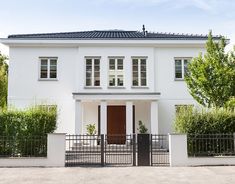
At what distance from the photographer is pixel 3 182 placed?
10.5 m

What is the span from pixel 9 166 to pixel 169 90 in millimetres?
11945

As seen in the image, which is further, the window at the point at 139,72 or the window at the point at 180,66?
the window at the point at 180,66

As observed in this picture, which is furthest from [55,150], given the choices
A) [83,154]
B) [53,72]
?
[53,72]

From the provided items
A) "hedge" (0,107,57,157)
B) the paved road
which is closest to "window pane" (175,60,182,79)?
the paved road

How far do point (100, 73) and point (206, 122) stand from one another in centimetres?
905

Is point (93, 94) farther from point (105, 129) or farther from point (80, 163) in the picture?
point (80, 163)

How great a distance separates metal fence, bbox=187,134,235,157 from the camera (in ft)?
46.6

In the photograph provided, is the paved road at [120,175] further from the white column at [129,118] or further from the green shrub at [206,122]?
the white column at [129,118]

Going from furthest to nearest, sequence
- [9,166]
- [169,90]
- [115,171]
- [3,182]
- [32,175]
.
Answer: [169,90]
[9,166]
[115,171]
[32,175]
[3,182]

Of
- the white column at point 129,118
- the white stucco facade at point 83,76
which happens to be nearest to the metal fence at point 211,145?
the white column at point 129,118

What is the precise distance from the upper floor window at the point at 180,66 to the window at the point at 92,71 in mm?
5361

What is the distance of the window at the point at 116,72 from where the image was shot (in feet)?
71.7

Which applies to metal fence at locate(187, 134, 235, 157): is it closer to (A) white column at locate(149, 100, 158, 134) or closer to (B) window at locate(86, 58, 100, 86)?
(A) white column at locate(149, 100, 158, 134)

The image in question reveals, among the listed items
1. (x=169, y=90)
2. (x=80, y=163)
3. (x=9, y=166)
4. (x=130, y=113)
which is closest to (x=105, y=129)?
(x=130, y=113)
